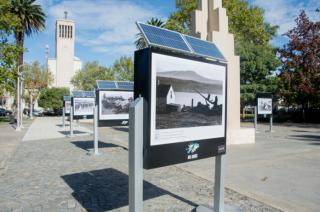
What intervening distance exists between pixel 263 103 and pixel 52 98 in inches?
1704

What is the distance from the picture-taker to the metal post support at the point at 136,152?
3.52 meters

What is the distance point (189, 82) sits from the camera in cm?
421

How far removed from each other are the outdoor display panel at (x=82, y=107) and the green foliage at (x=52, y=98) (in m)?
40.2

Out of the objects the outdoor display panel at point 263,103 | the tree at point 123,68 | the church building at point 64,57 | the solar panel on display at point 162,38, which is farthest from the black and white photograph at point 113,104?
the church building at point 64,57

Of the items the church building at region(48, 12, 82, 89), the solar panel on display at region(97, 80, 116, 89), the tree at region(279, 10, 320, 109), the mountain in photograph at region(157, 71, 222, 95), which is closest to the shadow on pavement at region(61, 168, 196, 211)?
the mountain in photograph at region(157, 71, 222, 95)

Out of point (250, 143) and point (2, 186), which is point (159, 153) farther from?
point (250, 143)

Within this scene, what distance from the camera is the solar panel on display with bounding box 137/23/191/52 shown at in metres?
3.79

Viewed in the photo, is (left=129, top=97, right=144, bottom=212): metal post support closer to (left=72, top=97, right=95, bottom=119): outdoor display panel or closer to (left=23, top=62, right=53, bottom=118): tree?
(left=72, top=97, right=95, bottom=119): outdoor display panel

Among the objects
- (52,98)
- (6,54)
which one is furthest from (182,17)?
(52,98)

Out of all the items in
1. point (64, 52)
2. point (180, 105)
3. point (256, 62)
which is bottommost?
point (180, 105)

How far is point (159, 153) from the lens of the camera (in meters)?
3.77

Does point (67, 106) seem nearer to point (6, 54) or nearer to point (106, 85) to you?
point (6, 54)

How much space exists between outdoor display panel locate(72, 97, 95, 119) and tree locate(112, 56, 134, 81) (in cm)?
3108

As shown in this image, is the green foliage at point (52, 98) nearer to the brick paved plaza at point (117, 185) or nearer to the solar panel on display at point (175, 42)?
the brick paved plaza at point (117, 185)
